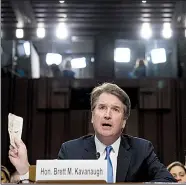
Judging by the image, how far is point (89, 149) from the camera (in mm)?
1555

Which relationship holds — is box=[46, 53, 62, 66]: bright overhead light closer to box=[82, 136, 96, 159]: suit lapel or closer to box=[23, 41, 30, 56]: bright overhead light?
box=[23, 41, 30, 56]: bright overhead light

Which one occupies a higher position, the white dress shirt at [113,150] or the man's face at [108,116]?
the man's face at [108,116]

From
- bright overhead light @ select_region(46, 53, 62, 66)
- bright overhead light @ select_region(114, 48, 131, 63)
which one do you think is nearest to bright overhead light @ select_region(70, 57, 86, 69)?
bright overhead light @ select_region(46, 53, 62, 66)

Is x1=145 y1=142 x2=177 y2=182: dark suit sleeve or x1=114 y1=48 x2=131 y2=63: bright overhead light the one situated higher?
x1=114 y1=48 x2=131 y2=63: bright overhead light

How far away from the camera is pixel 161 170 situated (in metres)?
1.48

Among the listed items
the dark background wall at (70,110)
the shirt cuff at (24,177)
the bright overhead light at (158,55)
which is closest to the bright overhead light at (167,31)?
the bright overhead light at (158,55)

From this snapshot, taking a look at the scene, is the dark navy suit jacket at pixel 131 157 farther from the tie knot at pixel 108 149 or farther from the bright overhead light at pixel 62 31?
the bright overhead light at pixel 62 31

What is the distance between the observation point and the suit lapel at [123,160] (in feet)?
4.79

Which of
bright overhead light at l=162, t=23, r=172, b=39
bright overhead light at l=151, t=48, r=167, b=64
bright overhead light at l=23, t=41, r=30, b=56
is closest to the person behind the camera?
bright overhead light at l=151, t=48, r=167, b=64

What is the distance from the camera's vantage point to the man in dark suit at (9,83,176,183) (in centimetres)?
148

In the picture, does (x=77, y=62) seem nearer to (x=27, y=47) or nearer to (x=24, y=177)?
(x=27, y=47)

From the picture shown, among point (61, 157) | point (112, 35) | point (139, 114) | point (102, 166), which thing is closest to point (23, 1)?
point (112, 35)

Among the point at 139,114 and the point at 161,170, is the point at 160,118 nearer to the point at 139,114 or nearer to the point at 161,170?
the point at 139,114

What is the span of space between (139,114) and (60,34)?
122cm
